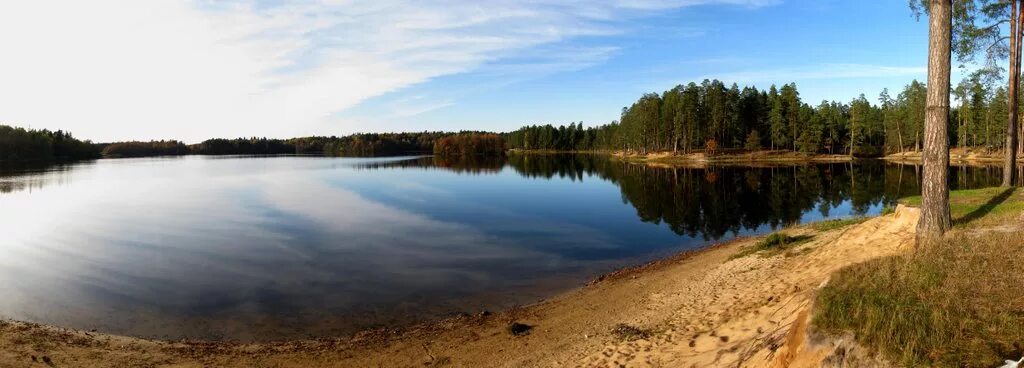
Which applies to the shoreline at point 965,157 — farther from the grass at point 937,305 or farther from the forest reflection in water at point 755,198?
the grass at point 937,305

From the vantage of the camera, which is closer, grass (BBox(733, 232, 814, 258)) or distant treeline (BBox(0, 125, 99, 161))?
grass (BBox(733, 232, 814, 258))

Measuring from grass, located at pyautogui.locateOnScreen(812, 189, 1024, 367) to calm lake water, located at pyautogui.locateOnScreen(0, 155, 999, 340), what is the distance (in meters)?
11.4

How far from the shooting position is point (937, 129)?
12.3 metres

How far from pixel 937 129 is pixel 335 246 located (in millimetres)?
25759

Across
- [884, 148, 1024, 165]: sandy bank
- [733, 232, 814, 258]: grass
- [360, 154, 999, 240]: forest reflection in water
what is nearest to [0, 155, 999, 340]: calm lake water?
[360, 154, 999, 240]: forest reflection in water

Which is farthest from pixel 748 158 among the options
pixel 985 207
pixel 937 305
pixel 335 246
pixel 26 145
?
pixel 26 145

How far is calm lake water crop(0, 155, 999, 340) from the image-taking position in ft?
56.9

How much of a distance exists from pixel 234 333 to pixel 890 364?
1613 cm

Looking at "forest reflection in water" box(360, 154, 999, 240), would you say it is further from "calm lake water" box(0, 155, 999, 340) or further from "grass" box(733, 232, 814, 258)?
"grass" box(733, 232, 814, 258)

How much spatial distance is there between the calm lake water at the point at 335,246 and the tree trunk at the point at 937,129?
11242 mm

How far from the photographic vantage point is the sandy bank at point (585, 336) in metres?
11.1

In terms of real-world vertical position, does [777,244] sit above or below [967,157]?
below

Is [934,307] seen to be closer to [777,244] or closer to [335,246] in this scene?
[777,244]

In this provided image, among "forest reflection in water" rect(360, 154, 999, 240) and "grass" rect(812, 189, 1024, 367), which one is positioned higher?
"grass" rect(812, 189, 1024, 367)
